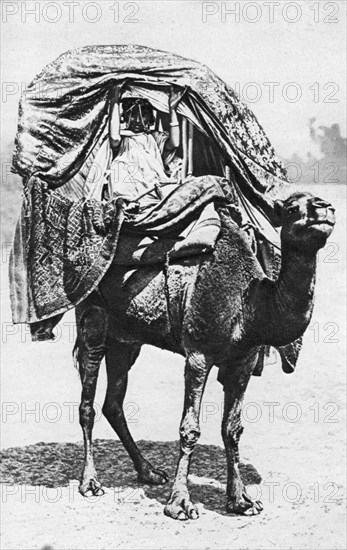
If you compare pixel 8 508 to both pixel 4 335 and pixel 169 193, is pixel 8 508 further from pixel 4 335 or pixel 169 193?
pixel 4 335

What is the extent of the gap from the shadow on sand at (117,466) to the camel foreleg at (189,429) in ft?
1.58

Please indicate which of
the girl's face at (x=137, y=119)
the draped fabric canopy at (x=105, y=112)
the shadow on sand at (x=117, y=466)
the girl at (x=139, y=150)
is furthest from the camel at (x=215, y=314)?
the girl's face at (x=137, y=119)

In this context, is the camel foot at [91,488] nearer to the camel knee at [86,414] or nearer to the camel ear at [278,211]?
the camel knee at [86,414]

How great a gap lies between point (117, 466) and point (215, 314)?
2.82m

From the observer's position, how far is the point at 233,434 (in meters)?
11.9

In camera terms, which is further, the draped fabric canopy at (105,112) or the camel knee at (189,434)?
the draped fabric canopy at (105,112)

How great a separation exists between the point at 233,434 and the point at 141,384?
3.89 meters

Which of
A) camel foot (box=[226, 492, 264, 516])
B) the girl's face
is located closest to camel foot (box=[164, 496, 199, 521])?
camel foot (box=[226, 492, 264, 516])

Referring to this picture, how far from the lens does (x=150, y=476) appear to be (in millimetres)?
12867

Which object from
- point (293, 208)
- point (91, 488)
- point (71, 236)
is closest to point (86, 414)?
point (91, 488)

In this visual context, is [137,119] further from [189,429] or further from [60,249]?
[189,429]

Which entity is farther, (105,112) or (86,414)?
(86,414)

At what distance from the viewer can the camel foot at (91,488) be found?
12469mm

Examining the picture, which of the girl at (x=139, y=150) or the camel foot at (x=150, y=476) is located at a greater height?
the girl at (x=139, y=150)
